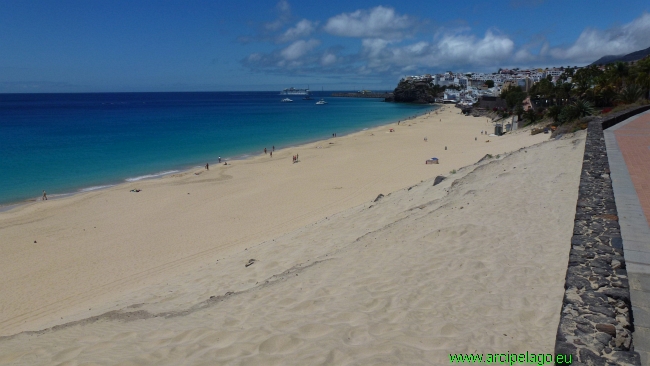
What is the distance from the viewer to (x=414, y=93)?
489ft

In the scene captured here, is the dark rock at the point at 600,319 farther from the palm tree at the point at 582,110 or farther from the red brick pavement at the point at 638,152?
the palm tree at the point at 582,110

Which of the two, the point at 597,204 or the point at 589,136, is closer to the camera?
the point at 597,204

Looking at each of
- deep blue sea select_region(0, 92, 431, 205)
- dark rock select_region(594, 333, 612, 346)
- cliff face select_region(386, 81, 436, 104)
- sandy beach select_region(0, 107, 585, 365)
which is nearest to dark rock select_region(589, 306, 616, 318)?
dark rock select_region(594, 333, 612, 346)

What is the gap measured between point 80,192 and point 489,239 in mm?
23744

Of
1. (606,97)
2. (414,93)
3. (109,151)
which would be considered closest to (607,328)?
(606,97)

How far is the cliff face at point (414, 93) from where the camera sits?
146 meters

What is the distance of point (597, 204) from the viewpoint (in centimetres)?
753

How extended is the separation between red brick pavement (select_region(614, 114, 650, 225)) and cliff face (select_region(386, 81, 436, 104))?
421ft

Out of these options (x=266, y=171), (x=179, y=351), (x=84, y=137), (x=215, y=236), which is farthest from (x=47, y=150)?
(x=179, y=351)

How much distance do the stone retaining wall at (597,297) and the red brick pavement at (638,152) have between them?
1.61 meters

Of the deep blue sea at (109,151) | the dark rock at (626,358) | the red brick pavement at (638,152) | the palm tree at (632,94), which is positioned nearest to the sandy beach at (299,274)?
the dark rock at (626,358)

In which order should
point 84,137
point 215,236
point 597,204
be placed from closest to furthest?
point 597,204, point 215,236, point 84,137

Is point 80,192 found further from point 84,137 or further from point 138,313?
point 84,137

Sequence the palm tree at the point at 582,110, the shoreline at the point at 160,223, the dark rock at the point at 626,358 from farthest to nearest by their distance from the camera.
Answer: the palm tree at the point at 582,110 < the shoreline at the point at 160,223 < the dark rock at the point at 626,358
